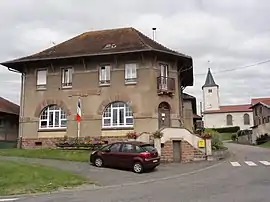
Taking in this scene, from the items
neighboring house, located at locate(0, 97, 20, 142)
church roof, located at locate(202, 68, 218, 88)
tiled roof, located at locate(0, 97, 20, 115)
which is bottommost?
neighboring house, located at locate(0, 97, 20, 142)

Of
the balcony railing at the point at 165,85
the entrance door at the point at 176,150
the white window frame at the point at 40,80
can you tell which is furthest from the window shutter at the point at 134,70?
the white window frame at the point at 40,80

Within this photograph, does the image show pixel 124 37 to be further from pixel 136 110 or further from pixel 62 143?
pixel 62 143

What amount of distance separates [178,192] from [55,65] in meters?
21.5

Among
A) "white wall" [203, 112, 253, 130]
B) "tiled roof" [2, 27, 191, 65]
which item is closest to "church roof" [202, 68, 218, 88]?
"white wall" [203, 112, 253, 130]

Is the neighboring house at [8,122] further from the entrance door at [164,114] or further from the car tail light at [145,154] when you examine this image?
the car tail light at [145,154]

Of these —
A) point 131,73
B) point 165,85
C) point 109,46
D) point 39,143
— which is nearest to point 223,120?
point 165,85

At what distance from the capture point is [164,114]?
3006 cm

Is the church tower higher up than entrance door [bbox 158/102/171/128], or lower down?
higher up

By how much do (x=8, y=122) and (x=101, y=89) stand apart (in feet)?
35.1

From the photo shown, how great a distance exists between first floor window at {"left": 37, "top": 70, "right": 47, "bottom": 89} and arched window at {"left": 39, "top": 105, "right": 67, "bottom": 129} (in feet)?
6.04

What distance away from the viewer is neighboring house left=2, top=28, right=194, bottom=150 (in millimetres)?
29234

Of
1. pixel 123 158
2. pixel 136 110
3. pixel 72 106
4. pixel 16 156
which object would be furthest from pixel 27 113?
pixel 123 158

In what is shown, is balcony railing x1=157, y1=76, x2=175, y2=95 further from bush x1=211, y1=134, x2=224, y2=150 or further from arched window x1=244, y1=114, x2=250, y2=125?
arched window x1=244, y1=114, x2=250, y2=125

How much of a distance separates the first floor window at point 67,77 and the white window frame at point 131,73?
4603 millimetres
